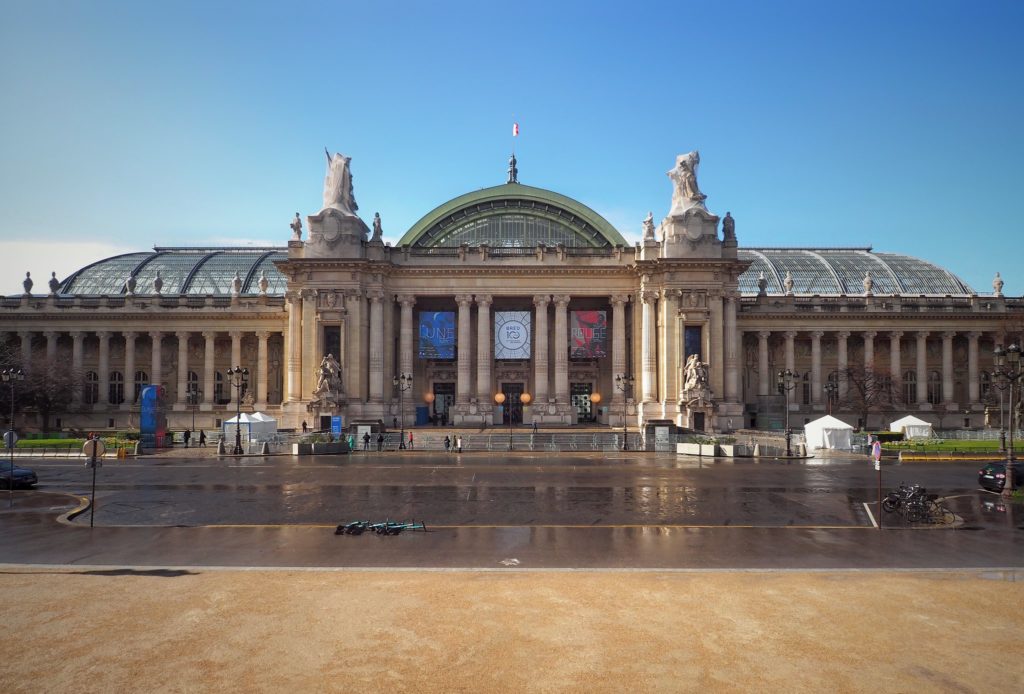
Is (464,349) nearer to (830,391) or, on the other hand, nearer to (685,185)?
(685,185)

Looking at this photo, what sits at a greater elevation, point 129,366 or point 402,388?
point 129,366

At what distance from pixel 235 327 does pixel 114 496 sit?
48.7 metres

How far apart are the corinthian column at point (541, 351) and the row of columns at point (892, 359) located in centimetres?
2505

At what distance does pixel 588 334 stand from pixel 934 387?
41.4m

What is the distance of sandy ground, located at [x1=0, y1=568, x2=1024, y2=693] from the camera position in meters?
8.95

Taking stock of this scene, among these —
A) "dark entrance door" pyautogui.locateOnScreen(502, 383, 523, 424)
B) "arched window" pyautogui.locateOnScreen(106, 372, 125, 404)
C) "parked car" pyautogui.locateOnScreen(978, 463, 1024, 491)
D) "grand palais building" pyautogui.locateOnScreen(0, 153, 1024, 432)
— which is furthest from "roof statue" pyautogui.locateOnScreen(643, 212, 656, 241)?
"arched window" pyautogui.locateOnScreen(106, 372, 125, 404)

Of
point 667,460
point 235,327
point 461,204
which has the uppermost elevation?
point 461,204

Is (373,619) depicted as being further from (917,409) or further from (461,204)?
(917,409)

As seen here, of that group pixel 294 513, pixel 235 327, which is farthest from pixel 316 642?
pixel 235 327

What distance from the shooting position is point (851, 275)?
79.6 metres

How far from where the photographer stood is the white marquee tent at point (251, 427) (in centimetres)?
4728

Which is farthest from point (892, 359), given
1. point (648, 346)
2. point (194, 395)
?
point (194, 395)

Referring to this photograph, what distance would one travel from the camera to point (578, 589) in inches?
509

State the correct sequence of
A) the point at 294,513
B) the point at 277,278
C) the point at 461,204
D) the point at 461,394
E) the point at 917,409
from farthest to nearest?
the point at 277,278 → the point at 461,204 → the point at 917,409 → the point at 461,394 → the point at 294,513
